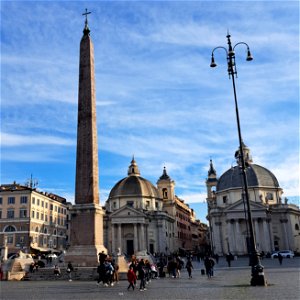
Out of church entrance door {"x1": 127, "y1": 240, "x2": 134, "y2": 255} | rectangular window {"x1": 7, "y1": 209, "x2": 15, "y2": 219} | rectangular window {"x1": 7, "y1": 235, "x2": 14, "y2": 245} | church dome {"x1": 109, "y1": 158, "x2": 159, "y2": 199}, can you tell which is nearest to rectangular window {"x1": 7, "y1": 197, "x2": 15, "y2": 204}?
rectangular window {"x1": 7, "y1": 209, "x2": 15, "y2": 219}

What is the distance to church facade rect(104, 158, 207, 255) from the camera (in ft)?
227

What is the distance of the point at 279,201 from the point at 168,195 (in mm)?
25731

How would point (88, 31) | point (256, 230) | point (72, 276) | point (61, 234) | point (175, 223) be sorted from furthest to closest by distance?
point (175, 223), point (61, 234), point (256, 230), point (88, 31), point (72, 276)

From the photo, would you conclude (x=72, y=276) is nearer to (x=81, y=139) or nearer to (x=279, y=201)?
(x=81, y=139)

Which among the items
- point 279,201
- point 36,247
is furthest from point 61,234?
point 279,201

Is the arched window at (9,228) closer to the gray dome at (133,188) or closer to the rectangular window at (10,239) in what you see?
the rectangular window at (10,239)

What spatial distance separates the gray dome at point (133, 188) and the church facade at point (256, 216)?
13076 mm

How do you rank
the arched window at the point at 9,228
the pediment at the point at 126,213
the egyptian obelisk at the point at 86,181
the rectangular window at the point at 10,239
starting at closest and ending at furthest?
the egyptian obelisk at the point at 86,181, the rectangular window at the point at 10,239, the arched window at the point at 9,228, the pediment at the point at 126,213

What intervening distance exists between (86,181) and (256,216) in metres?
46.0

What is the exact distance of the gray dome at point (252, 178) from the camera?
6756cm

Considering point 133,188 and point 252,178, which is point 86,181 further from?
point 133,188

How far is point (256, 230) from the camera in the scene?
208ft

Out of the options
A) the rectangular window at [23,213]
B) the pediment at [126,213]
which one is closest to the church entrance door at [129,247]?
the pediment at [126,213]

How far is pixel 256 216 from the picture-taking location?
6262cm
